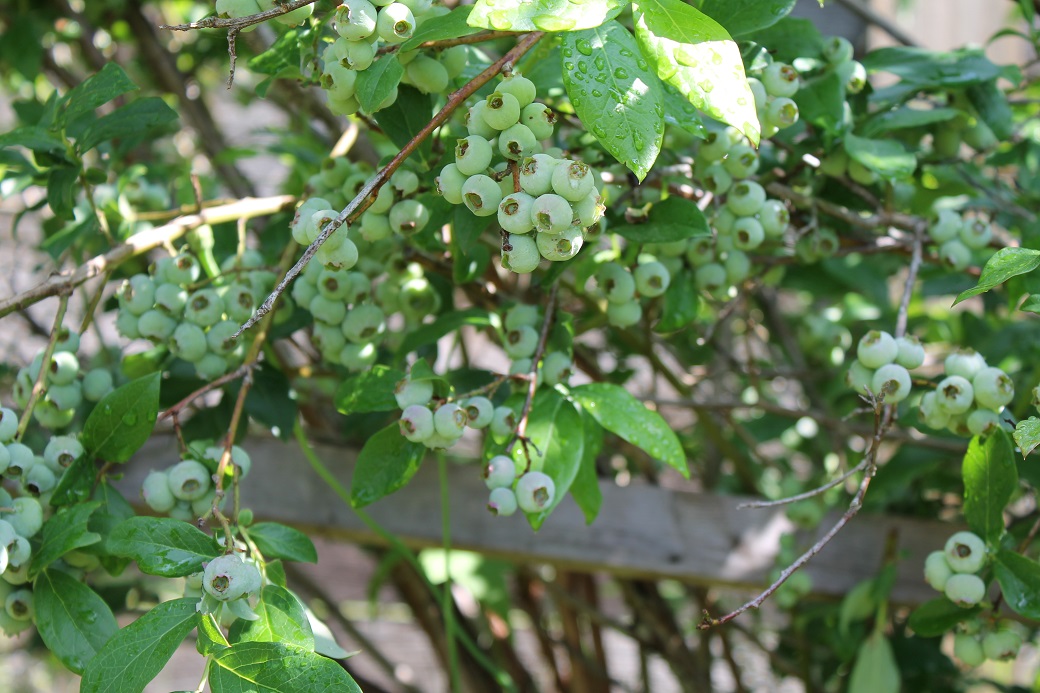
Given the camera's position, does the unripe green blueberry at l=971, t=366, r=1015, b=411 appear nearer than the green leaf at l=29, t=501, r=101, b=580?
No

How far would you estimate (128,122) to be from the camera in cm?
87

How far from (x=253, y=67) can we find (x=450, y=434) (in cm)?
33

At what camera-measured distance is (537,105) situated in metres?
0.61

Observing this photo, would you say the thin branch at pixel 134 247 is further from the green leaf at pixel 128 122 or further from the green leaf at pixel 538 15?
the green leaf at pixel 538 15

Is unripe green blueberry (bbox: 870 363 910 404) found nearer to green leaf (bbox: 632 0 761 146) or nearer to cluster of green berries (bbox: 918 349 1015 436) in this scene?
cluster of green berries (bbox: 918 349 1015 436)

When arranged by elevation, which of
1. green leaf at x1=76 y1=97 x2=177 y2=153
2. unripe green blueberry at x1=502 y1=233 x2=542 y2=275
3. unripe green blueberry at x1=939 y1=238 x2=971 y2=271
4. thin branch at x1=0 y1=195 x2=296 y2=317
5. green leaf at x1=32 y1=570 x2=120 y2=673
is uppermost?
green leaf at x1=76 y1=97 x2=177 y2=153

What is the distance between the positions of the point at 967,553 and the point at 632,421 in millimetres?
306

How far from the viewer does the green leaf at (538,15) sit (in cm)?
53

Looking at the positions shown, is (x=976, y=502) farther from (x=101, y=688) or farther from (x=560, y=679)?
(x=560, y=679)

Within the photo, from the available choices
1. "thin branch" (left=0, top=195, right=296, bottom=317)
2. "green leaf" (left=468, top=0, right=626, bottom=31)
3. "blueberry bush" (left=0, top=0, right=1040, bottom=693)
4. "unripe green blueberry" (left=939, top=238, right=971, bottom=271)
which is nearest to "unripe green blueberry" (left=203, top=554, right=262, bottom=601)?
"blueberry bush" (left=0, top=0, right=1040, bottom=693)

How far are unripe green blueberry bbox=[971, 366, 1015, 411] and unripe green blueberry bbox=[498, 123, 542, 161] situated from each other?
435 mm

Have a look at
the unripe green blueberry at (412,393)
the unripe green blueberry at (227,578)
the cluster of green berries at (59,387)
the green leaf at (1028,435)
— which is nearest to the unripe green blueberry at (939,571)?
the green leaf at (1028,435)

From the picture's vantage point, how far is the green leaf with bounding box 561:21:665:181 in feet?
1.78

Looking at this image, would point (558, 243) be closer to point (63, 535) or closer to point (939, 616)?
point (63, 535)
